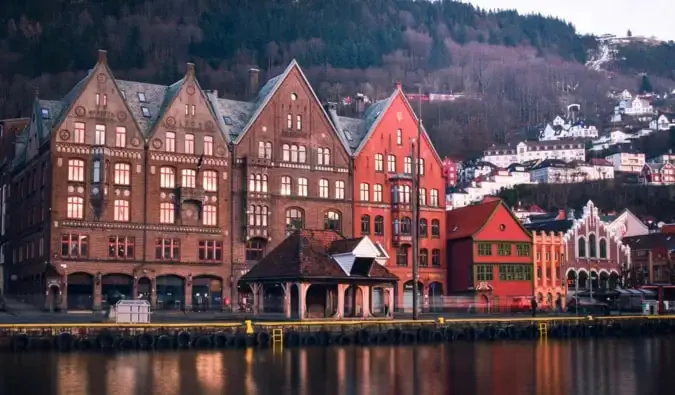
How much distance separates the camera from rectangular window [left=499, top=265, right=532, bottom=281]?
100438 mm

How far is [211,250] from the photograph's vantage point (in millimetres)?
91062

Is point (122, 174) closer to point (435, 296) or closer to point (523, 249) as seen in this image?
point (435, 296)

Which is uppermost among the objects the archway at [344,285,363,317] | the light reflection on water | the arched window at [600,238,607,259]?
the arched window at [600,238,607,259]

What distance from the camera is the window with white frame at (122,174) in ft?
285

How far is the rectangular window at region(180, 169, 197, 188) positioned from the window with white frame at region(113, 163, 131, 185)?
519cm

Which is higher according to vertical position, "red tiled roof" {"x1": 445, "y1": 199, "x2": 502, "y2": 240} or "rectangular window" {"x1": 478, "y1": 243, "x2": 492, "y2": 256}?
"red tiled roof" {"x1": 445, "y1": 199, "x2": 502, "y2": 240}

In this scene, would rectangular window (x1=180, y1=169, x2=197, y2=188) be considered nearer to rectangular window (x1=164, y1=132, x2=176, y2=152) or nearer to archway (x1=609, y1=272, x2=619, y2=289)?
rectangular window (x1=164, y1=132, x2=176, y2=152)

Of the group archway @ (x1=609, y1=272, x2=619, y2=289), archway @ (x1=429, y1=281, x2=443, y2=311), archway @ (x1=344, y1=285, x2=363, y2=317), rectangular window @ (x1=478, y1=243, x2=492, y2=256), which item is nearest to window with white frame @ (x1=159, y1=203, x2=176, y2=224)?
archway @ (x1=344, y1=285, x2=363, y2=317)

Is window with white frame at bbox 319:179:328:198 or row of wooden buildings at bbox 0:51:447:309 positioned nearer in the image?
row of wooden buildings at bbox 0:51:447:309

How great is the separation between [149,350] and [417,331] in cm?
1958

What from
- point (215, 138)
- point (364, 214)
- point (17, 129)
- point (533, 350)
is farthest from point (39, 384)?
point (17, 129)

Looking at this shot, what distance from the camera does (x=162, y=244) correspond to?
291 feet

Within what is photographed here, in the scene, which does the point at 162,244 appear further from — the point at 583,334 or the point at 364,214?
the point at 583,334

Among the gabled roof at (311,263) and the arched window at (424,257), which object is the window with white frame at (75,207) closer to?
the gabled roof at (311,263)
